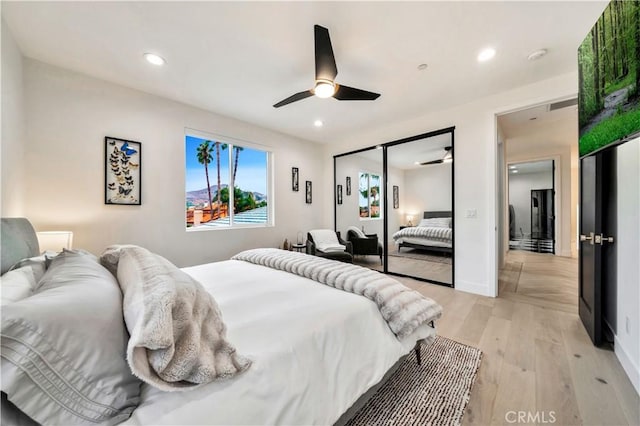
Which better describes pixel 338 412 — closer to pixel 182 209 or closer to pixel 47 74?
pixel 182 209

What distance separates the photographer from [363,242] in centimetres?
481

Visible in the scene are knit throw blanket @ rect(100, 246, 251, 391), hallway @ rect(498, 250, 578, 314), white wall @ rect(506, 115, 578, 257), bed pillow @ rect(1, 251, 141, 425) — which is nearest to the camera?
bed pillow @ rect(1, 251, 141, 425)

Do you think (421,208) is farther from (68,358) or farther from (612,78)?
(68,358)


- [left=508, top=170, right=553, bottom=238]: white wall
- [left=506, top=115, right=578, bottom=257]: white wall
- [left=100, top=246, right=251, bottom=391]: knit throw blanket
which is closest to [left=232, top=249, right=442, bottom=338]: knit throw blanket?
[left=100, top=246, right=251, bottom=391]: knit throw blanket

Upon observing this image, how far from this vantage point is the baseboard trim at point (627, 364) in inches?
60.5

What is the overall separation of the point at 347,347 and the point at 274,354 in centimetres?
43

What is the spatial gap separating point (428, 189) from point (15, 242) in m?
4.57

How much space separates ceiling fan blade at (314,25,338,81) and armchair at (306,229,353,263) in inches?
110

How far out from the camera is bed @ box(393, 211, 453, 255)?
12.6ft

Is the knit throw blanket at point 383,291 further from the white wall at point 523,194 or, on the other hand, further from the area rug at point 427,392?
the white wall at point 523,194

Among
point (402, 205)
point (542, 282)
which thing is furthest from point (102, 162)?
point (542, 282)

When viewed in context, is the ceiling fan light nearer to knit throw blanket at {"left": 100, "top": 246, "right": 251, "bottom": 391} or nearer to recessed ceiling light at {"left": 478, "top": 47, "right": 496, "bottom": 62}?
recessed ceiling light at {"left": 478, "top": 47, "right": 496, "bottom": 62}

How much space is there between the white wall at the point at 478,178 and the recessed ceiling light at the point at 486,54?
103cm

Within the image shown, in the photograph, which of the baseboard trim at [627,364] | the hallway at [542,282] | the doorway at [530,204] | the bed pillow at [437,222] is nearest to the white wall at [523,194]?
the doorway at [530,204]
